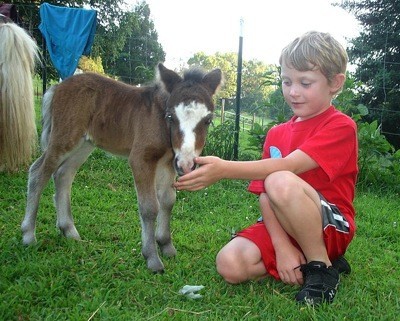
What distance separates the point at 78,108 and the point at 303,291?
2257 mm

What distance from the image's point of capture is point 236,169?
254 centimetres

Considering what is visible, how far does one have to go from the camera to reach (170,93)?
3.08m

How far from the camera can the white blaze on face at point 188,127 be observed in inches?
102

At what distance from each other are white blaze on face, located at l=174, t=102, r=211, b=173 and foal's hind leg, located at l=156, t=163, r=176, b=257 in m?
0.75

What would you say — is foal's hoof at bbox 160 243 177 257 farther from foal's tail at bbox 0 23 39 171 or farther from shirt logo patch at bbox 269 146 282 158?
foal's tail at bbox 0 23 39 171

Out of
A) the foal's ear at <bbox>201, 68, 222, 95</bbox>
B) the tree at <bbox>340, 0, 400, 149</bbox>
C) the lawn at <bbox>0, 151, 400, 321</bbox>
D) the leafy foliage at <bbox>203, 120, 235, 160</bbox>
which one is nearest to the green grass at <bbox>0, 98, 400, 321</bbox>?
the lawn at <bbox>0, 151, 400, 321</bbox>

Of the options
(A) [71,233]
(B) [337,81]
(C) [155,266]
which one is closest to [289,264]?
(C) [155,266]

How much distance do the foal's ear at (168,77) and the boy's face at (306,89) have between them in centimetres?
77

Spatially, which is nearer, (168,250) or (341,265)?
(341,265)

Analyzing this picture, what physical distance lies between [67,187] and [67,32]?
152 inches

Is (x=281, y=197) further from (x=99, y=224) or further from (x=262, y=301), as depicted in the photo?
(x=99, y=224)

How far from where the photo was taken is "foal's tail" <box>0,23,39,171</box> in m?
4.29

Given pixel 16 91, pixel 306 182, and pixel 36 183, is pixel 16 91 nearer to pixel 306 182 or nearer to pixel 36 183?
pixel 36 183

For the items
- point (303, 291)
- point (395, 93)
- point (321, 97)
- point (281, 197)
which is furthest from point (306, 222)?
point (395, 93)
